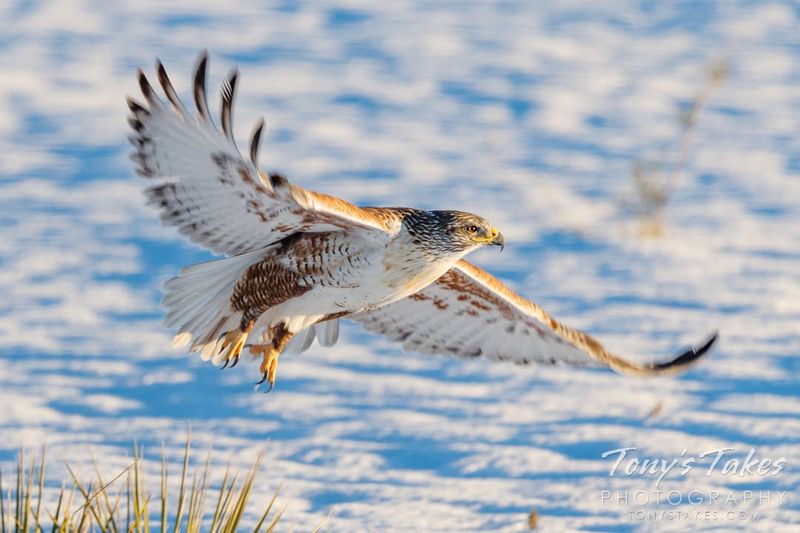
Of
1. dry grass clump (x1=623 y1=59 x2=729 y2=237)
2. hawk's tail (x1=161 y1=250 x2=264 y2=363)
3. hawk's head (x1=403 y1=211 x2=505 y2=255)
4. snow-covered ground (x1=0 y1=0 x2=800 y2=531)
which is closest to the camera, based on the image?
hawk's head (x1=403 y1=211 x2=505 y2=255)

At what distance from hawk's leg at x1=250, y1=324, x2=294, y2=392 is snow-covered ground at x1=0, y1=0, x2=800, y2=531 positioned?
31.0 inches

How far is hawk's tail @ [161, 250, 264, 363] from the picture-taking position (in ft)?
18.4

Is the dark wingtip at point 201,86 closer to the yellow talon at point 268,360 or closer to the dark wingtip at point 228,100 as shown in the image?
the dark wingtip at point 228,100

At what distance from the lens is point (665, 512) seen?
20.6 feet

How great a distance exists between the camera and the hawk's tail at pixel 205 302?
221 inches

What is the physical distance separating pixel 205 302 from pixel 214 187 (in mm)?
839

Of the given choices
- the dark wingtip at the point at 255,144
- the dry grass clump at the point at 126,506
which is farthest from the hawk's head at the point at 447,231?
the dry grass clump at the point at 126,506

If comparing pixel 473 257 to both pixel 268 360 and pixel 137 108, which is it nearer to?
pixel 268 360

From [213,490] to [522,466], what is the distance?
1.54 meters

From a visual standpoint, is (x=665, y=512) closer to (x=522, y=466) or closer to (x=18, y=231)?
(x=522, y=466)

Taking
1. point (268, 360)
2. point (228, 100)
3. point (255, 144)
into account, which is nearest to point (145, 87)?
point (228, 100)

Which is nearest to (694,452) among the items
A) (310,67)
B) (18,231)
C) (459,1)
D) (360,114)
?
(18,231)

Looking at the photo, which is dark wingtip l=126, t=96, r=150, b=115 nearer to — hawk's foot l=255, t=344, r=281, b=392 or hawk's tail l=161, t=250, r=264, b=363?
hawk's tail l=161, t=250, r=264, b=363

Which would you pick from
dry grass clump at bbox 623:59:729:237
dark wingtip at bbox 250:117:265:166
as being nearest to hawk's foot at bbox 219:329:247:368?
dark wingtip at bbox 250:117:265:166
